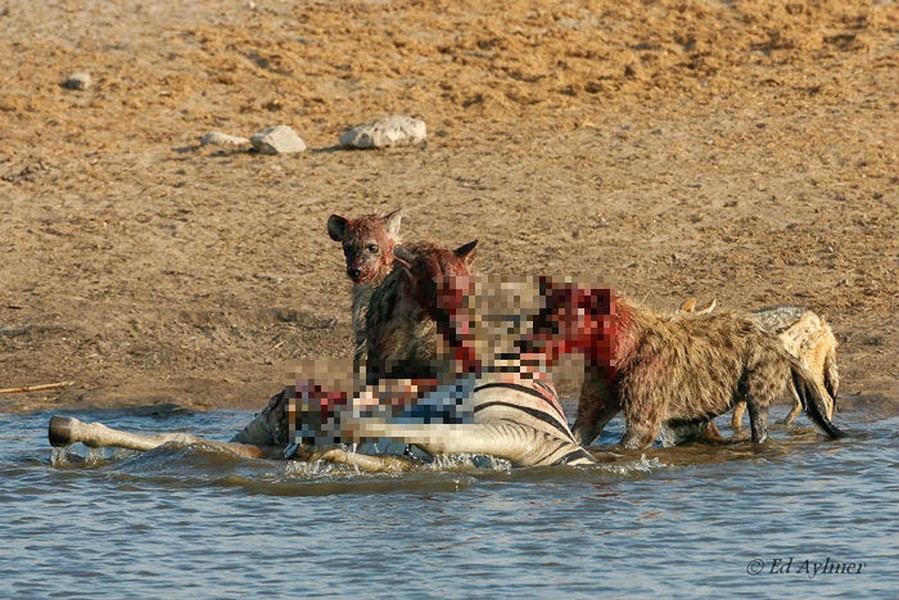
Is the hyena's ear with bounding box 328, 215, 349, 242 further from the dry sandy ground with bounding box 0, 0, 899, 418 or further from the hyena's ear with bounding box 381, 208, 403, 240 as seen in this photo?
the dry sandy ground with bounding box 0, 0, 899, 418

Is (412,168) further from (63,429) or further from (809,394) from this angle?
(63,429)

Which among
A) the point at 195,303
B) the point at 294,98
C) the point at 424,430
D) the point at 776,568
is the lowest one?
the point at 776,568

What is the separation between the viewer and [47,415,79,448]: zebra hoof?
785 cm

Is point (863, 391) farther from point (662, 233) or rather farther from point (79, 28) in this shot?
point (79, 28)

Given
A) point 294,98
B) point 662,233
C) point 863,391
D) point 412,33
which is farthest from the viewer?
point 412,33

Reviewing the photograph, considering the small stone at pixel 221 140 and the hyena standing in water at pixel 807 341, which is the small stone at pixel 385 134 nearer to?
the small stone at pixel 221 140

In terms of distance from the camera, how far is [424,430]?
704cm

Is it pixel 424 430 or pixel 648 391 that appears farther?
pixel 648 391

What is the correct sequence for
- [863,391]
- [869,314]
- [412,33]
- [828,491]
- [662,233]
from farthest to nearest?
1. [412,33]
2. [662,233]
3. [869,314]
4. [863,391]
5. [828,491]

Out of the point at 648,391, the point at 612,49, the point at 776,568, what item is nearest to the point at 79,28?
the point at 612,49

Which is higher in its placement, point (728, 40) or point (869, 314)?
point (728, 40)

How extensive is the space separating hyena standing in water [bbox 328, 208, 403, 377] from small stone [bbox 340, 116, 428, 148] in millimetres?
5089

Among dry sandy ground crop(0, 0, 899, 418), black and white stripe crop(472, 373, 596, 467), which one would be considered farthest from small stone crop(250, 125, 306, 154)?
black and white stripe crop(472, 373, 596, 467)

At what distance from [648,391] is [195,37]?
28.6 ft
